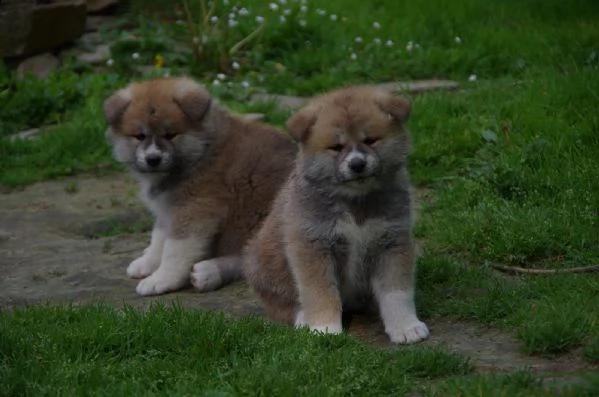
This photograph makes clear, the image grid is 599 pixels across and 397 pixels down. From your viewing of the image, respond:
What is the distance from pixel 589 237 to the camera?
7.09 m

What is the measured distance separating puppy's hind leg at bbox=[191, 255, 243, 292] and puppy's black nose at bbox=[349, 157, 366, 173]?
67.1 inches

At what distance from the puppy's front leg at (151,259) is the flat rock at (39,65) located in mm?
4769

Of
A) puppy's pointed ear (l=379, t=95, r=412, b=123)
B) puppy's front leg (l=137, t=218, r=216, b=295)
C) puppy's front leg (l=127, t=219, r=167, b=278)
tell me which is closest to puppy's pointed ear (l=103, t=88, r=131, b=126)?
puppy's front leg (l=127, t=219, r=167, b=278)

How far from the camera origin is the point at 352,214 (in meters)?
6.15

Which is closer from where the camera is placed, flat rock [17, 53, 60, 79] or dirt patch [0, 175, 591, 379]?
dirt patch [0, 175, 591, 379]

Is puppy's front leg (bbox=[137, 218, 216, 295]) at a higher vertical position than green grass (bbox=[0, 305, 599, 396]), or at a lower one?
lower

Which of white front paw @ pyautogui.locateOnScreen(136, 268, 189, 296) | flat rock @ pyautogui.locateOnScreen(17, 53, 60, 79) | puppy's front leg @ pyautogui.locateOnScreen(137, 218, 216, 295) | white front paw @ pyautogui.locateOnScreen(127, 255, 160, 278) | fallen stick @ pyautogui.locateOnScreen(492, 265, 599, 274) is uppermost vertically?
fallen stick @ pyautogui.locateOnScreen(492, 265, 599, 274)

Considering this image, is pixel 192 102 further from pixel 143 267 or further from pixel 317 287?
pixel 317 287

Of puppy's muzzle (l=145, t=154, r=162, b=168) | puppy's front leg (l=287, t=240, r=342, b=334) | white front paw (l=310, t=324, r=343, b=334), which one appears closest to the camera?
white front paw (l=310, t=324, r=343, b=334)

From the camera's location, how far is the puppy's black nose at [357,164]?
5.99 m

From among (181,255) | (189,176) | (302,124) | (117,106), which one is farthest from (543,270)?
(117,106)

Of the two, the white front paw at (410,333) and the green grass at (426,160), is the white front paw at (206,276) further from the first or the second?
the white front paw at (410,333)

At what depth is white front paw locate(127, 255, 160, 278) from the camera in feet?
25.2

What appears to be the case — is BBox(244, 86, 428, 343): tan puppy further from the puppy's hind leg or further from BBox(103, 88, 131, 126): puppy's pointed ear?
BBox(103, 88, 131, 126): puppy's pointed ear
